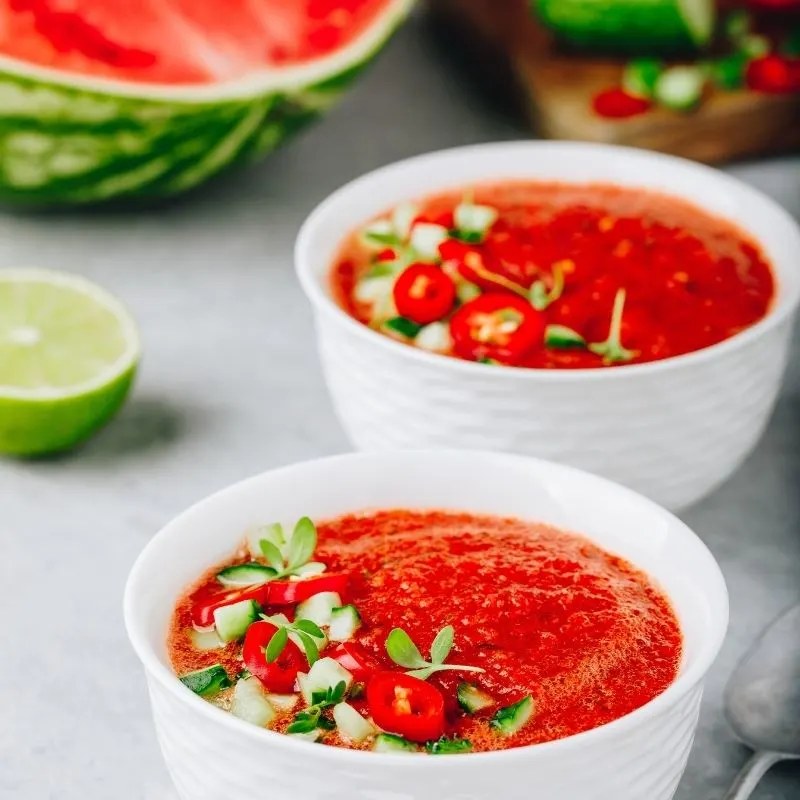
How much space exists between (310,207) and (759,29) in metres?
1.30

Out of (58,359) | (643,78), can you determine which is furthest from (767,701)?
(643,78)

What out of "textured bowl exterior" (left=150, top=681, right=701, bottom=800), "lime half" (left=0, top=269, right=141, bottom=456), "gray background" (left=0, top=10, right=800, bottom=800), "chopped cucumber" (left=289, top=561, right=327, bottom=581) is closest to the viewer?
"textured bowl exterior" (left=150, top=681, right=701, bottom=800)

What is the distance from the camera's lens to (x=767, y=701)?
1.85 metres

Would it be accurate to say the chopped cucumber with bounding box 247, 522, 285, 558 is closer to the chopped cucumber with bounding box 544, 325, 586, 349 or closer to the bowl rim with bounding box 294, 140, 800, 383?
the bowl rim with bounding box 294, 140, 800, 383

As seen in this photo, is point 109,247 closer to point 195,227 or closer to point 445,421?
point 195,227

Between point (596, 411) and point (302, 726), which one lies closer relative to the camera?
point (302, 726)

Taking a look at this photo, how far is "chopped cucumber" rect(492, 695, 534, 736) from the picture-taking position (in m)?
1.49

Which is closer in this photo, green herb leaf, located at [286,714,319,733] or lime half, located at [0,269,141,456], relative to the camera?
green herb leaf, located at [286,714,319,733]

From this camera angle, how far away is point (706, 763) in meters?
1.87

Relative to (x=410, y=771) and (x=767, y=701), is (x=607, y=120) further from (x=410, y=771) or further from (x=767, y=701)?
(x=410, y=771)

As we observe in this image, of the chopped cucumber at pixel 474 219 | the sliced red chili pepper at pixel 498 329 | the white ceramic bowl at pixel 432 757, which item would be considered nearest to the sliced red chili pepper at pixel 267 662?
the white ceramic bowl at pixel 432 757

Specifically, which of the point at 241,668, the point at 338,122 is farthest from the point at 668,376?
the point at 338,122

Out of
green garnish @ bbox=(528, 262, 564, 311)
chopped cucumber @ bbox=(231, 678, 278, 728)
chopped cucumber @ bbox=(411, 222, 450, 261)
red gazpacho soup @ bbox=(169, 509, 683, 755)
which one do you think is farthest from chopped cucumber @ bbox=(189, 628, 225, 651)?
chopped cucumber @ bbox=(411, 222, 450, 261)

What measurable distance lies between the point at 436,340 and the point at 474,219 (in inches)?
14.5
